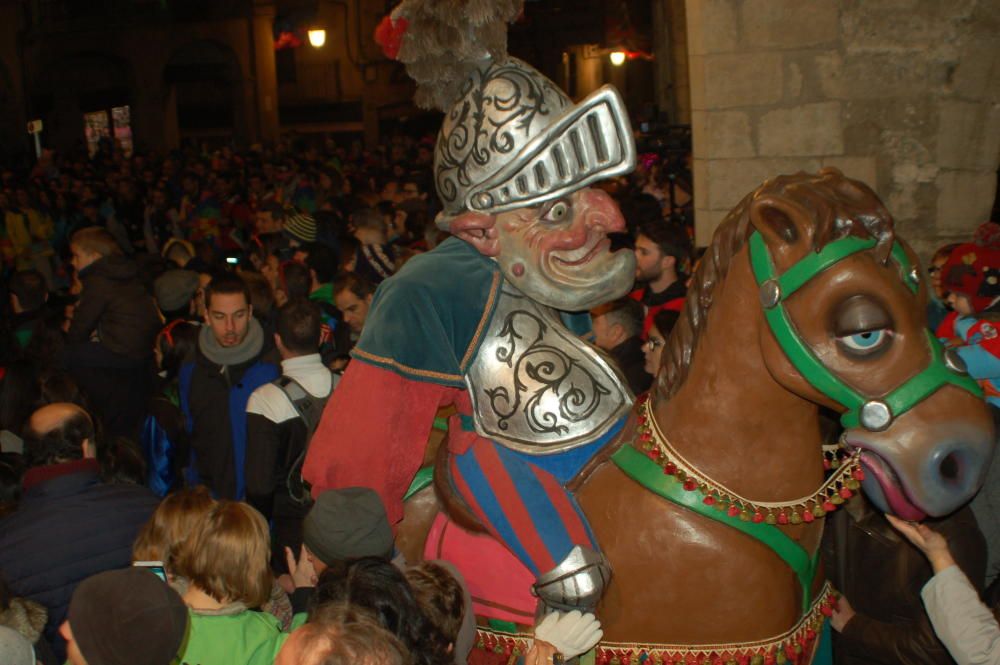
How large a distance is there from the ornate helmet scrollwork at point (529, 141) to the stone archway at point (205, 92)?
2326 cm

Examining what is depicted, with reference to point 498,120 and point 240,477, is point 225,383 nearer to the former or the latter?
point 240,477

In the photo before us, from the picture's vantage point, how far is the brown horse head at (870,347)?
2441 millimetres

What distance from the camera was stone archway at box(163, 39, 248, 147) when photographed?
995 inches

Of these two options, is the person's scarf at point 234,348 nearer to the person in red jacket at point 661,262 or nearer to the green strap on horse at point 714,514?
the person in red jacket at point 661,262

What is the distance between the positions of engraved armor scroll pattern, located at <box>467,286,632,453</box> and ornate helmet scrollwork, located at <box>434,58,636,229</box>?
327 millimetres

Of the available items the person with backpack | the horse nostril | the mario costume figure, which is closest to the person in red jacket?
the mario costume figure


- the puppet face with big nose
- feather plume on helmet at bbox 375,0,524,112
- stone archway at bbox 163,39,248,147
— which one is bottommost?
the puppet face with big nose

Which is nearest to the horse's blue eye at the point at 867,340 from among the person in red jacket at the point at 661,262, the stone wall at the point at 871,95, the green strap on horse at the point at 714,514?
the green strap on horse at the point at 714,514

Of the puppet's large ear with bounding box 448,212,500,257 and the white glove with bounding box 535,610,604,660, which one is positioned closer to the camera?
the white glove with bounding box 535,610,604,660

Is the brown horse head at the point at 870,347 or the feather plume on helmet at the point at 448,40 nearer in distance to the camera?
the brown horse head at the point at 870,347

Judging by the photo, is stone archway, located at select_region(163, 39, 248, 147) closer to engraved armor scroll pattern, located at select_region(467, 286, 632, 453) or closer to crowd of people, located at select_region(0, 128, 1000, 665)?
crowd of people, located at select_region(0, 128, 1000, 665)

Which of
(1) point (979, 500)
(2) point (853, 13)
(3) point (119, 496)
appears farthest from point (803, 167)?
(3) point (119, 496)

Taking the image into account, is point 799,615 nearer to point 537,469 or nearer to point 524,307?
point 537,469

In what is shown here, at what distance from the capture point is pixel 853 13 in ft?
18.5
